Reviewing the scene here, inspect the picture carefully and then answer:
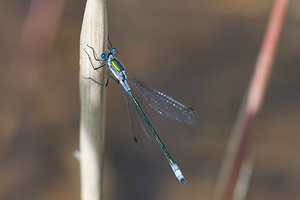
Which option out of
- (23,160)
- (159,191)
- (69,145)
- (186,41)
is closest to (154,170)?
(159,191)

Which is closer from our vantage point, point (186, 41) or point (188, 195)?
point (188, 195)

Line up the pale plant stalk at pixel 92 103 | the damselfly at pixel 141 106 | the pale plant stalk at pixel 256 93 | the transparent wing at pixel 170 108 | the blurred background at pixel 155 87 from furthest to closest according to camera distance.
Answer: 1. the blurred background at pixel 155 87
2. the transparent wing at pixel 170 108
3. the damselfly at pixel 141 106
4. the pale plant stalk at pixel 256 93
5. the pale plant stalk at pixel 92 103

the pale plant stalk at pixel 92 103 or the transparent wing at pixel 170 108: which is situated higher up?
the transparent wing at pixel 170 108

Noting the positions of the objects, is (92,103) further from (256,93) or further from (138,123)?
(138,123)

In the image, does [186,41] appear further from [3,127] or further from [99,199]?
[99,199]

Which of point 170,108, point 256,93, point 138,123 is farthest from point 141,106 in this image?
point 256,93

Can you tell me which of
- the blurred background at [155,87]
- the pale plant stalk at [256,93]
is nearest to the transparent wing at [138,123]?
the blurred background at [155,87]

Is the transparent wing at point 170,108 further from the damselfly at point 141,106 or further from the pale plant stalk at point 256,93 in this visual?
the pale plant stalk at point 256,93

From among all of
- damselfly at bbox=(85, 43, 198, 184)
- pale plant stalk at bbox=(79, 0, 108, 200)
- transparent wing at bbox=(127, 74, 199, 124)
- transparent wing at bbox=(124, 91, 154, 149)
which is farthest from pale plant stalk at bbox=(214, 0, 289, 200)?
transparent wing at bbox=(127, 74, 199, 124)
